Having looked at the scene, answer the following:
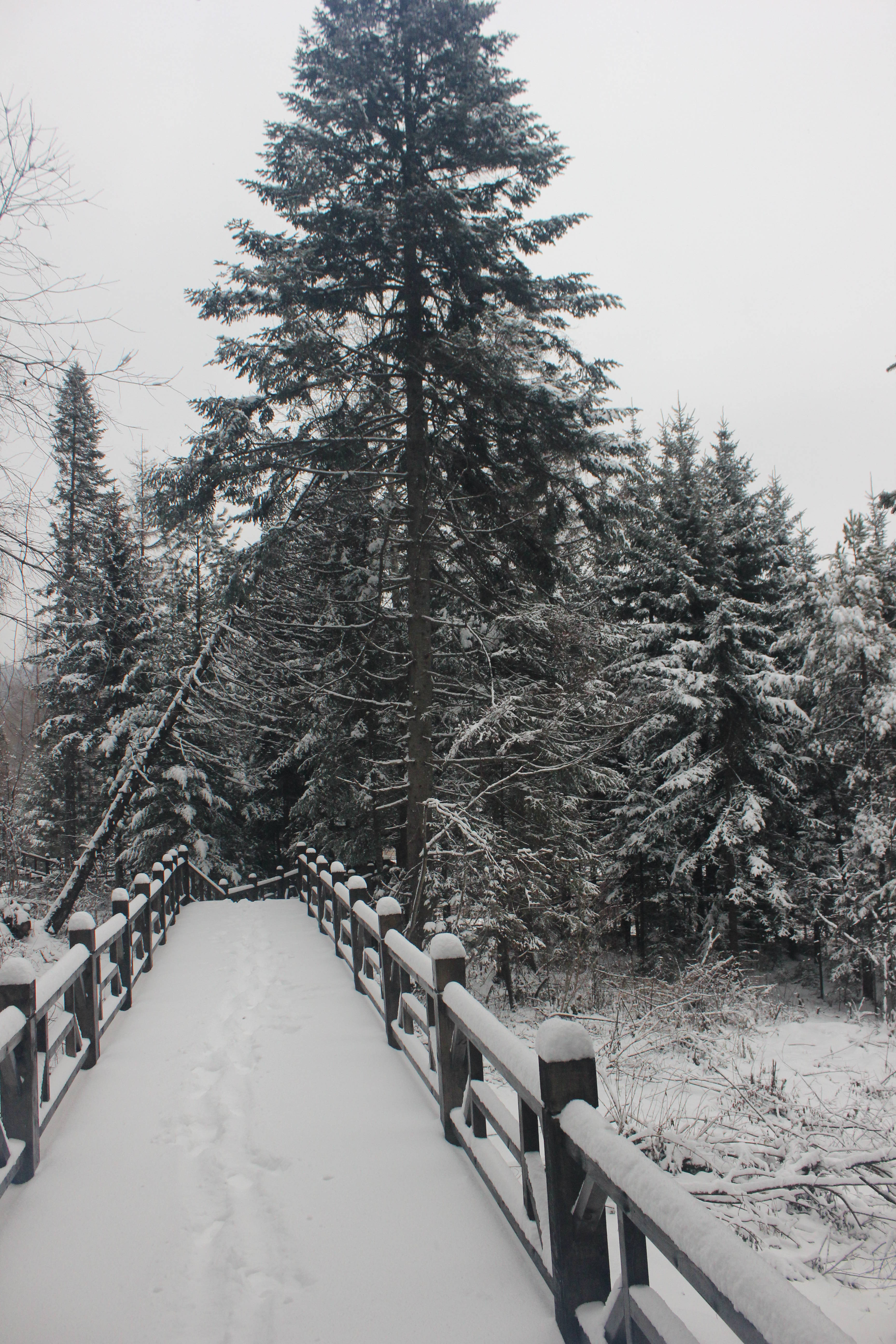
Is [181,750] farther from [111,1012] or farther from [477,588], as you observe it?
[111,1012]

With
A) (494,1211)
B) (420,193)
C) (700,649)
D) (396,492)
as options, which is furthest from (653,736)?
(494,1211)

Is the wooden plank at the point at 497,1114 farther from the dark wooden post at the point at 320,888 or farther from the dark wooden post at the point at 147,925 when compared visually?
the dark wooden post at the point at 320,888

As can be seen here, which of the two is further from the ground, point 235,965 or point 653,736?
point 653,736

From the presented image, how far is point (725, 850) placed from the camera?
18906 mm

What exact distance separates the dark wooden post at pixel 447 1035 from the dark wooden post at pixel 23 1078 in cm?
232

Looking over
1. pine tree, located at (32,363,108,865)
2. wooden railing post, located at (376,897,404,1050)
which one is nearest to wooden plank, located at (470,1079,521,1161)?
wooden railing post, located at (376,897,404,1050)

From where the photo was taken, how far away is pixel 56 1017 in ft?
18.6

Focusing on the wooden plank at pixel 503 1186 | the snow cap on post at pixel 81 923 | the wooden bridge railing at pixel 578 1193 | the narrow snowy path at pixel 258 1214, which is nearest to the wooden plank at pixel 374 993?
the narrow snowy path at pixel 258 1214

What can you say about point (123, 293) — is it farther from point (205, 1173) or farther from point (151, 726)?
point (151, 726)

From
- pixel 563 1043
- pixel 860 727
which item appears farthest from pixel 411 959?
pixel 860 727

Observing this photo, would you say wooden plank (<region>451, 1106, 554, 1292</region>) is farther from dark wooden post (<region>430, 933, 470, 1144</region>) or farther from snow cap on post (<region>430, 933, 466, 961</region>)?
snow cap on post (<region>430, 933, 466, 961</region>)

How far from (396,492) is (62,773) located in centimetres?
1895

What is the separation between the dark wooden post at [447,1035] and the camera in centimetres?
455

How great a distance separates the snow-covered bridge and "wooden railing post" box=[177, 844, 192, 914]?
10394mm
